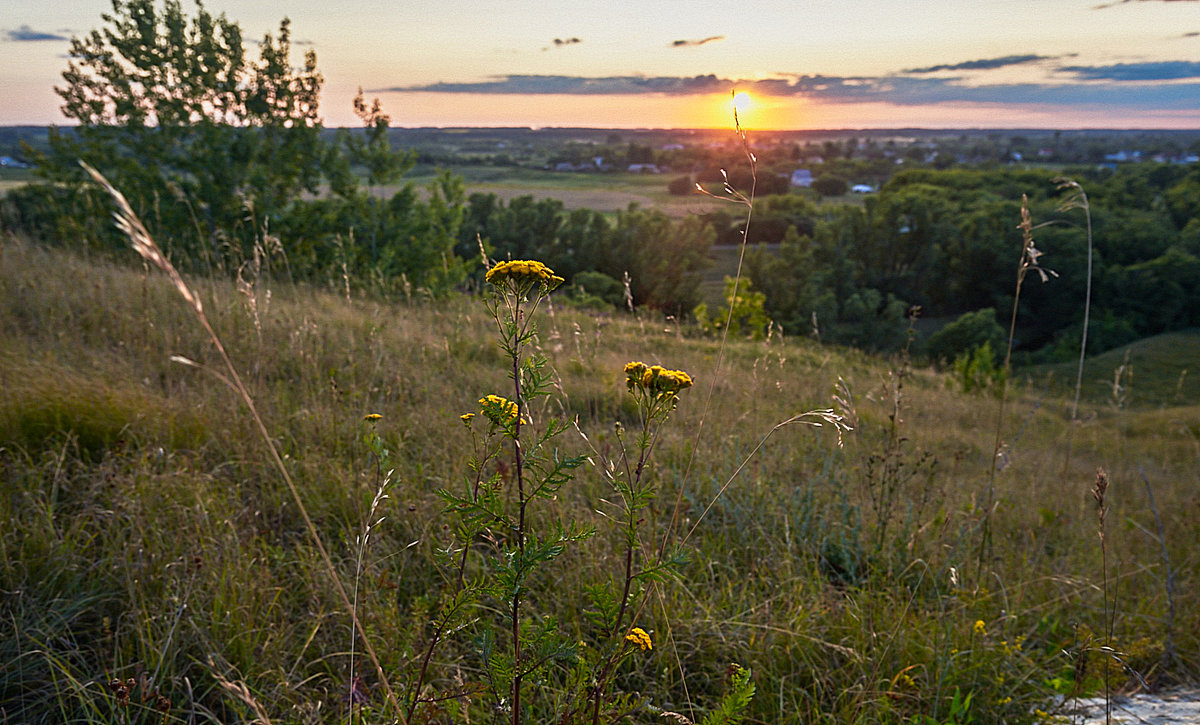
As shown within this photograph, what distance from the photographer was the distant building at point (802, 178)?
298ft

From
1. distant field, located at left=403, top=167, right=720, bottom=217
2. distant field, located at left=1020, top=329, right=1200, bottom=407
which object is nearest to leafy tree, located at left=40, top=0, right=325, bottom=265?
distant field, located at left=1020, top=329, right=1200, bottom=407

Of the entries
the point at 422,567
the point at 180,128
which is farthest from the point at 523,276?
the point at 180,128

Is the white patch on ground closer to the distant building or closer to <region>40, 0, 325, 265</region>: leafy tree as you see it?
<region>40, 0, 325, 265</region>: leafy tree

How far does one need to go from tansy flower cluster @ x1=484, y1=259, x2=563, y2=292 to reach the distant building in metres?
94.1

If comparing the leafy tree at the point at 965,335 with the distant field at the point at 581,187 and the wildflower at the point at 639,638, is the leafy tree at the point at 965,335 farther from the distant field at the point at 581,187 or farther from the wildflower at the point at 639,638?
the wildflower at the point at 639,638

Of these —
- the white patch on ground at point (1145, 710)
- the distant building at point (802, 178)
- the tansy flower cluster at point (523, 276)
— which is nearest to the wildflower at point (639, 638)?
the tansy flower cluster at point (523, 276)

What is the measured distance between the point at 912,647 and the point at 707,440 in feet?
6.25

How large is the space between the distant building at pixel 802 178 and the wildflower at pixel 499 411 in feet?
309

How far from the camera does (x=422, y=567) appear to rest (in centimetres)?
252

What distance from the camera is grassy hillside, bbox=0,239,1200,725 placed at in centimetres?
196

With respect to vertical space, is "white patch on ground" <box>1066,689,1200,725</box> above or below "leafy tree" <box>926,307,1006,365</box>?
above

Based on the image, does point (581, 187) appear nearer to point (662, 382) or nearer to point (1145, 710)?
point (1145, 710)

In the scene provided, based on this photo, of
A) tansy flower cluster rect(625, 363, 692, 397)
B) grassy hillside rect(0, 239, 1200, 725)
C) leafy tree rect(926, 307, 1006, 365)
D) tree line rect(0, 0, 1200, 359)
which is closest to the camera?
tansy flower cluster rect(625, 363, 692, 397)

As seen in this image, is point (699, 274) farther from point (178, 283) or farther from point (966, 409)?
point (178, 283)
